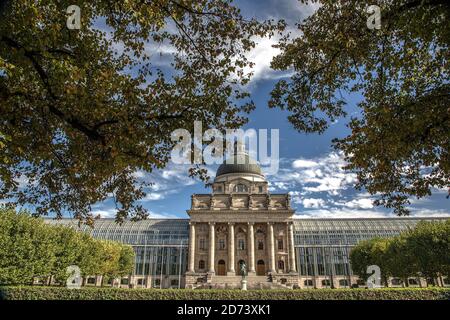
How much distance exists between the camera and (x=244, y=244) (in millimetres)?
71062

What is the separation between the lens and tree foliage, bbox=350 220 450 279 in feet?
124

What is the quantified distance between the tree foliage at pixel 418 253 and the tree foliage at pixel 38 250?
39.6 metres

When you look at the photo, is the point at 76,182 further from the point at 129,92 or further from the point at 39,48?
the point at 39,48

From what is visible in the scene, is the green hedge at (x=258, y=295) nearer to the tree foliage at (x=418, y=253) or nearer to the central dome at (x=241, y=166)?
the tree foliage at (x=418, y=253)

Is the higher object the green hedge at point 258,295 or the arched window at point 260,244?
the arched window at point 260,244

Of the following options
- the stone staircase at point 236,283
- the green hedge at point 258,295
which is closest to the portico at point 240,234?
the stone staircase at point 236,283

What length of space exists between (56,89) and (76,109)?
2.72 ft

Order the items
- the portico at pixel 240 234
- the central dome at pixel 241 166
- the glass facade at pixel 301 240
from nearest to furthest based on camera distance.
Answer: the portico at pixel 240 234 → the glass facade at pixel 301 240 → the central dome at pixel 241 166

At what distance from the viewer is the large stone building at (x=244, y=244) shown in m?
68.1

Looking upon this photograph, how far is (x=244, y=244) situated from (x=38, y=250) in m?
42.4

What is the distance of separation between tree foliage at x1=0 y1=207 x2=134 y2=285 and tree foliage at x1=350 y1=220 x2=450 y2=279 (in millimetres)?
39616

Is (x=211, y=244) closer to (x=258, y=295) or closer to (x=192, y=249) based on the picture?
(x=192, y=249)

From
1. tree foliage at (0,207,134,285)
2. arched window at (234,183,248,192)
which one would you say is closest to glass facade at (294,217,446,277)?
arched window at (234,183,248,192)

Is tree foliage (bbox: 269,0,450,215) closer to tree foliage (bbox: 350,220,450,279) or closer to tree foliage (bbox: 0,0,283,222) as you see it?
tree foliage (bbox: 0,0,283,222)
